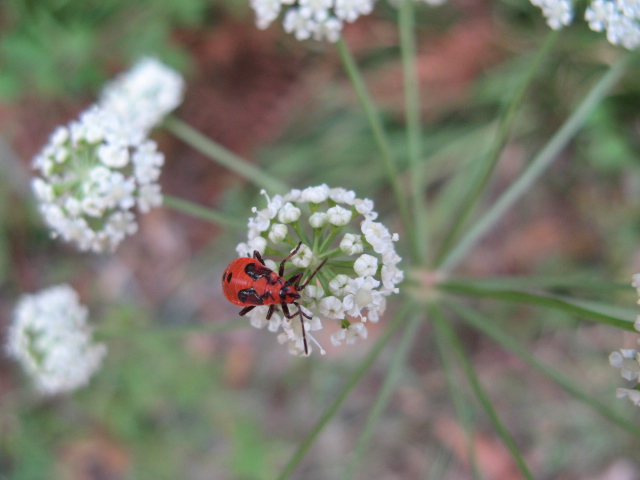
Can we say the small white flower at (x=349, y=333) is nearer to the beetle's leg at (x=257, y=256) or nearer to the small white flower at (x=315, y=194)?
the beetle's leg at (x=257, y=256)

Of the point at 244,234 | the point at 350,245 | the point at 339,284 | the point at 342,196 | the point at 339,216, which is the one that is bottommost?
the point at 339,284

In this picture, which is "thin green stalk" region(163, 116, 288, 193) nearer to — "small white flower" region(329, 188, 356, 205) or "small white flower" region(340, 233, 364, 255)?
"small white flower" region(329, 188, 356, 205)

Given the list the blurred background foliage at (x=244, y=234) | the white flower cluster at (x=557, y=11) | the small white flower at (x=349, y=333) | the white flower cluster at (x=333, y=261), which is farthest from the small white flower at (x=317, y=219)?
the blurred background foliage at (x=244, y=234)

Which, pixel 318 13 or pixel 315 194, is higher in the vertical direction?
pixel 318 13

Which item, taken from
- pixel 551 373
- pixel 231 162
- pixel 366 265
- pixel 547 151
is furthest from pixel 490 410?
pixel 231 162

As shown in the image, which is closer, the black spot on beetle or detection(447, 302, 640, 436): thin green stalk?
the black spot on beetle

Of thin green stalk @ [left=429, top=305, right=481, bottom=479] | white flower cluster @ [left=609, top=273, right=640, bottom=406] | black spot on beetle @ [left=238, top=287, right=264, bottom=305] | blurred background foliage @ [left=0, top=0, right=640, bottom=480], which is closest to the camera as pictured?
white flower cluster @ [left=609, top=273, right=640, bottom=406]

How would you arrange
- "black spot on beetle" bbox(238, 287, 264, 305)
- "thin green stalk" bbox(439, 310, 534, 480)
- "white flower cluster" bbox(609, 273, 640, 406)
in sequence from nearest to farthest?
"white flower cluster" bbox(609, 273, 640, 406) < "black spot on beetle" bbox(238, 287, 264, 305) < "thin green stalk" bbox(439, 310, 534, 480)

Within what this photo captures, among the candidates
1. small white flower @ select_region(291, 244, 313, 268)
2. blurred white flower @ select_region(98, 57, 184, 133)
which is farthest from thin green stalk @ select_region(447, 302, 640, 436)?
blurred white flower @ select_region(98, 57, 184, 133)

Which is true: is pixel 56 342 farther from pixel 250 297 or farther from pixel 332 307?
pixel 332 307
